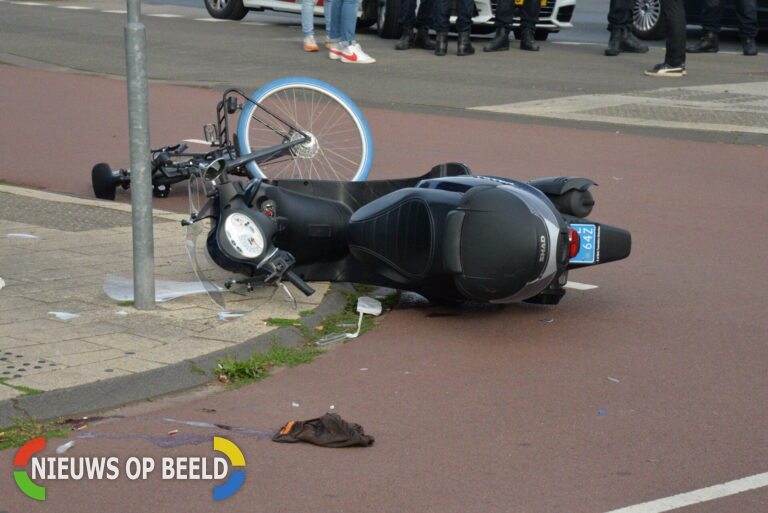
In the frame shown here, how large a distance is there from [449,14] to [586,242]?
11.6 m

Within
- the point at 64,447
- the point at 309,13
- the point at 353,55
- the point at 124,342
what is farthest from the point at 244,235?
the point at 309,13

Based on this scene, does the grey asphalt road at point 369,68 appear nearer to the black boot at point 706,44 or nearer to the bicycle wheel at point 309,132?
the black boot at point 706,44

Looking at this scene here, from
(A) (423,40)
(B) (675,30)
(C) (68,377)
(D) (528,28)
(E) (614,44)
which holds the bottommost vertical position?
(A) (423,40)

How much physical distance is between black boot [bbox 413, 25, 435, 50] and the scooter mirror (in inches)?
489

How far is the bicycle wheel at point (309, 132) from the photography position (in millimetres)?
7652

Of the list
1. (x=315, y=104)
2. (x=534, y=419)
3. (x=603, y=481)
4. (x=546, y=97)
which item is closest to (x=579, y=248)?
(x=534, y=419)

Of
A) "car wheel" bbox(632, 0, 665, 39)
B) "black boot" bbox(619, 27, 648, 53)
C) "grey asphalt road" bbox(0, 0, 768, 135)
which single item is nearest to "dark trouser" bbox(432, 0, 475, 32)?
"grey asphalt road" bbox(0, 0, 768, 135)

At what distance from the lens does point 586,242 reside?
600cm

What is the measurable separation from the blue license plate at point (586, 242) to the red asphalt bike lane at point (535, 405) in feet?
1.01

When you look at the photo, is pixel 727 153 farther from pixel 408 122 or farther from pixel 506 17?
pixel 506 17

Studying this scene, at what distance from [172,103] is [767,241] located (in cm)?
749

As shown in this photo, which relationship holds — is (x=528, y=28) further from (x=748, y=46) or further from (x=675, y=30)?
(x=675, y=30)

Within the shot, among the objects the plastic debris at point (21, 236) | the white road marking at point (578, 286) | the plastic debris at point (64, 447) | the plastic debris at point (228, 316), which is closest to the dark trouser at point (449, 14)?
the plastic debris at point (21, 236)

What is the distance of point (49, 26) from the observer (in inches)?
813
